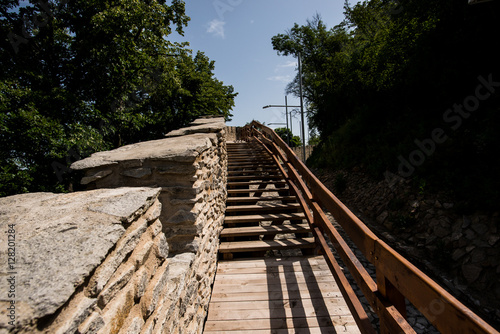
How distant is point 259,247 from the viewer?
3.30 metres

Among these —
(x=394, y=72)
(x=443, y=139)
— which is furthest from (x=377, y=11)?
(x=443, y=139)

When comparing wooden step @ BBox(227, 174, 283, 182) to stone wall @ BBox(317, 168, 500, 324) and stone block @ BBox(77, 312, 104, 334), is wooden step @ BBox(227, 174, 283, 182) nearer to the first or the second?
stone wall @ BBox(317, 168, 500, 324)

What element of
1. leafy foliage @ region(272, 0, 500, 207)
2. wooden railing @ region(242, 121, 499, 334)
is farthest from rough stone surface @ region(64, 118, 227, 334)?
leafy foliage @ region(272, 0, 500, 207)

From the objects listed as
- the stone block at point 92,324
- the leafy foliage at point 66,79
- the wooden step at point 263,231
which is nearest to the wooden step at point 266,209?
the wooden step at point 263,231

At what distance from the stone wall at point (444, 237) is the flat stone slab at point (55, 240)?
530 cm

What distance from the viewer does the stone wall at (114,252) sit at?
27.7 inches

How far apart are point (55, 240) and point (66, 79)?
891cm

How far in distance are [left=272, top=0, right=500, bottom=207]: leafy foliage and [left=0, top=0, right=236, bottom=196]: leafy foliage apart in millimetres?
8566

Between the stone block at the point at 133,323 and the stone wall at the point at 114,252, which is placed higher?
the stone wall at the point at 114,252

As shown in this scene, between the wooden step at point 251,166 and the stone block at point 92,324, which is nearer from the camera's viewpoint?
the stone block at point 92,324

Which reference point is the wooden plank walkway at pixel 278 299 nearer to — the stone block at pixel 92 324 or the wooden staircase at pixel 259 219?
the wooden staircase at pixel 259 219

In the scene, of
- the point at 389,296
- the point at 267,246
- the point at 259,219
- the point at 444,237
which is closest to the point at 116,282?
the point at 389,296

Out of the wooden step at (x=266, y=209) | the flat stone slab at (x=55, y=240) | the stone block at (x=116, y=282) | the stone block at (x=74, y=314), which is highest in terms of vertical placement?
the flat stone slab at (x=55, y=240)

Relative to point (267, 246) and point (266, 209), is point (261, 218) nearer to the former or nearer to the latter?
point (266, 209)
